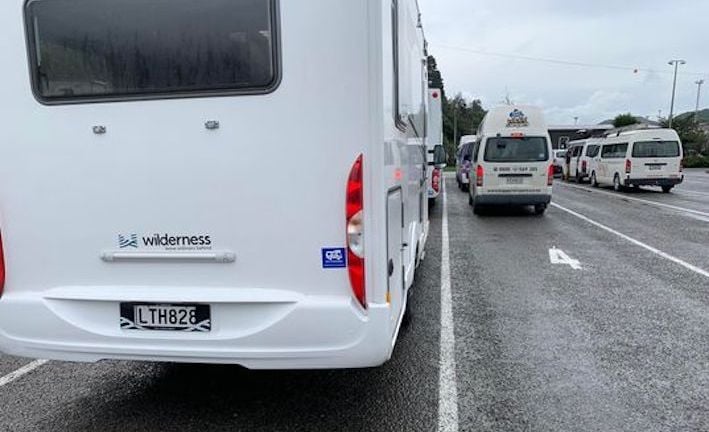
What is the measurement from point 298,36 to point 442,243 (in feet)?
25.7

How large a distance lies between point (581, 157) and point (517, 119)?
16455 mm

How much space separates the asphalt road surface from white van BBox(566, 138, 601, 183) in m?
21.3

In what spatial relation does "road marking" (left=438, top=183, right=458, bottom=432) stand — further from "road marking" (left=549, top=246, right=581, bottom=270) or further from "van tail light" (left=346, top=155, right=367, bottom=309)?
"road marking" (left=549, top=246, right=581, bottom=270)

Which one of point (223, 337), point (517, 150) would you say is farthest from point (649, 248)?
point (223, 337)

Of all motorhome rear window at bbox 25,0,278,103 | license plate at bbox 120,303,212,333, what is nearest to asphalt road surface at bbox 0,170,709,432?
license plate at bbox 120,303,212,333

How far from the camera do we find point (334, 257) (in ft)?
9.63

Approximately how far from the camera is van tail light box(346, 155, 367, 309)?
113 inches

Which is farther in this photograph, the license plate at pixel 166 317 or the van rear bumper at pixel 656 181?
the van rear bumper at pixel 656 181

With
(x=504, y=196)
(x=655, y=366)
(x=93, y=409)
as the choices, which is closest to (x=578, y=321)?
(x=655, y=366)

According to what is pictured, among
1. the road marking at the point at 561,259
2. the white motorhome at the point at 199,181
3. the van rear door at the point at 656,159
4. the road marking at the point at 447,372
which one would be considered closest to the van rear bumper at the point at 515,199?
the road marking at the point at 561,259

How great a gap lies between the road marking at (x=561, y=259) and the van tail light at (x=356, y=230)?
6066 mm

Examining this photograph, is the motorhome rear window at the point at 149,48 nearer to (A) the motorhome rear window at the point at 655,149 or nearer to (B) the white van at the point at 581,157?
(A) the motorhome rear window at the point at 655,149

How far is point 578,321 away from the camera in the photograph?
558 cm

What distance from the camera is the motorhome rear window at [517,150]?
1366 centimetres
